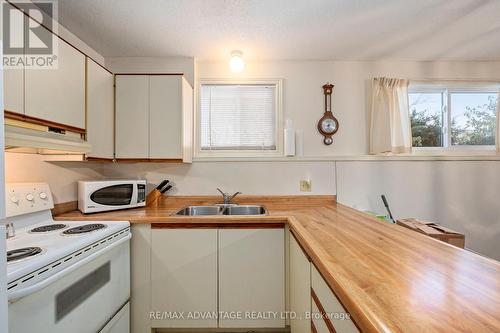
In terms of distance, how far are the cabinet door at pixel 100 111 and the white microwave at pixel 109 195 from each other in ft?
0.77

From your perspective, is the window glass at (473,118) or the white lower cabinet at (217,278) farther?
the window glass at (473,118)

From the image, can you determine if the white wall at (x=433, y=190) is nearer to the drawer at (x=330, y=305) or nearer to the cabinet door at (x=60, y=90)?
the drawer at (x=330, y=305)

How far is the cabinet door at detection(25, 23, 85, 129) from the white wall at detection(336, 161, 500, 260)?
85.8 inches

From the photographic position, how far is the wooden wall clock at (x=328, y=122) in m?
2.37

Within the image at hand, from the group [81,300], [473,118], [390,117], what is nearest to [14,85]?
[81,300]

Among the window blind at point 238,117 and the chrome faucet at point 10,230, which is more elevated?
the window blind at point 238,117

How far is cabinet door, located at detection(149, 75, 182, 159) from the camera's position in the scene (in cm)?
203

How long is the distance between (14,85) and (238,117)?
1628mm

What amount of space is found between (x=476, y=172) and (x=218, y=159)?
2.53 metres

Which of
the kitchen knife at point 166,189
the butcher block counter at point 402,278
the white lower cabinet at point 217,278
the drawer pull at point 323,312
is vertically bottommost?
the white lower cabinet at point 217,278

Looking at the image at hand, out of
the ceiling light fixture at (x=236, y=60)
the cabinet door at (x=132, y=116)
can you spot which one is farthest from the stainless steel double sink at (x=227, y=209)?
the ceiling light fixture at (x=236, y=60)

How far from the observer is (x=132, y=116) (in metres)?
2.03

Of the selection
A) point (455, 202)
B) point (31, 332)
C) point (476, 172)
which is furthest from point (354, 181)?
point (31, 332)

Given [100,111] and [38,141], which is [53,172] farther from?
[38,141]
